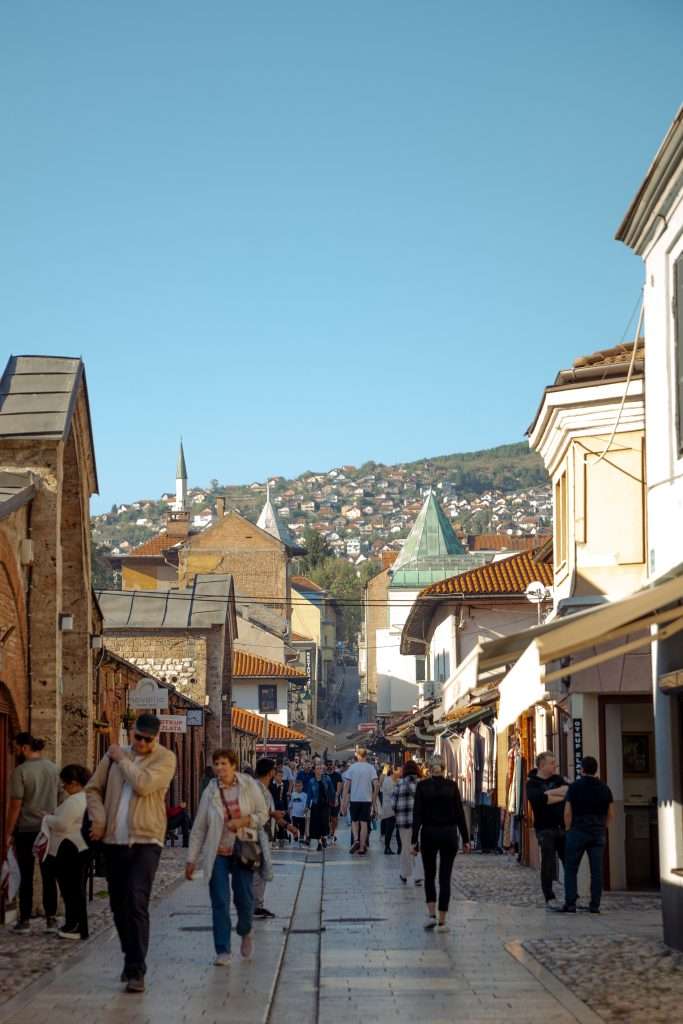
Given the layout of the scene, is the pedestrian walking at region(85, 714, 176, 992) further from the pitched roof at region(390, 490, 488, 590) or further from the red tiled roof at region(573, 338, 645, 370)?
the pitched roof at region(390, 490, 488, 590)

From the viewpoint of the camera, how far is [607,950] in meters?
12.4

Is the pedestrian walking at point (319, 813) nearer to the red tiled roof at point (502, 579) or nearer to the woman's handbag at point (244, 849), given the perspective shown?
the red tiled roof at point (502, 579)

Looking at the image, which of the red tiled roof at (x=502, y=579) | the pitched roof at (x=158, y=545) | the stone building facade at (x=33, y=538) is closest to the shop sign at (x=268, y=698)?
the red tiled roof at (x=502, y=579)

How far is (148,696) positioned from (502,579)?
20996mm

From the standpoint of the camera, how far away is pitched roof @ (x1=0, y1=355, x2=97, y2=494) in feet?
54.6

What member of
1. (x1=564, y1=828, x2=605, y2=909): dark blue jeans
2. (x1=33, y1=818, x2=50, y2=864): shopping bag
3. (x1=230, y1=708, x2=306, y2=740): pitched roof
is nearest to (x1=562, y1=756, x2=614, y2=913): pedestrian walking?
(x1=564, y1=828, x2=605, y2=909): dark blue jeans

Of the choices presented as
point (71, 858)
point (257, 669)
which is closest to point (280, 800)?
point (71, 858)

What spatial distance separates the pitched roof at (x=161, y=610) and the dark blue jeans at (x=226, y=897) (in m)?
29.9

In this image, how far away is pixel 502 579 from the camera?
43625 mm

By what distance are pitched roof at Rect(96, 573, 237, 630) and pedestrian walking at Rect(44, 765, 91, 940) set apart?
28.3 meters

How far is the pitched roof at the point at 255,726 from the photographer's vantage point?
5855 cm

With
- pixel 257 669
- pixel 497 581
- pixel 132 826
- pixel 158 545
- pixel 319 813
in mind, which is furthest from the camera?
pixel 158 545

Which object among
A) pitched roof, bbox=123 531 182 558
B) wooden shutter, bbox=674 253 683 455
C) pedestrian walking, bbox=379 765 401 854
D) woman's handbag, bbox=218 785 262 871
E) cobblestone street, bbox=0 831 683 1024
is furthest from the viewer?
pitched roof, bbox=123 531 182 558

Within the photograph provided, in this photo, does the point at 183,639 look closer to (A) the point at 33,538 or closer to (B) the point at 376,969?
Answer: (A) the point at 33,538
